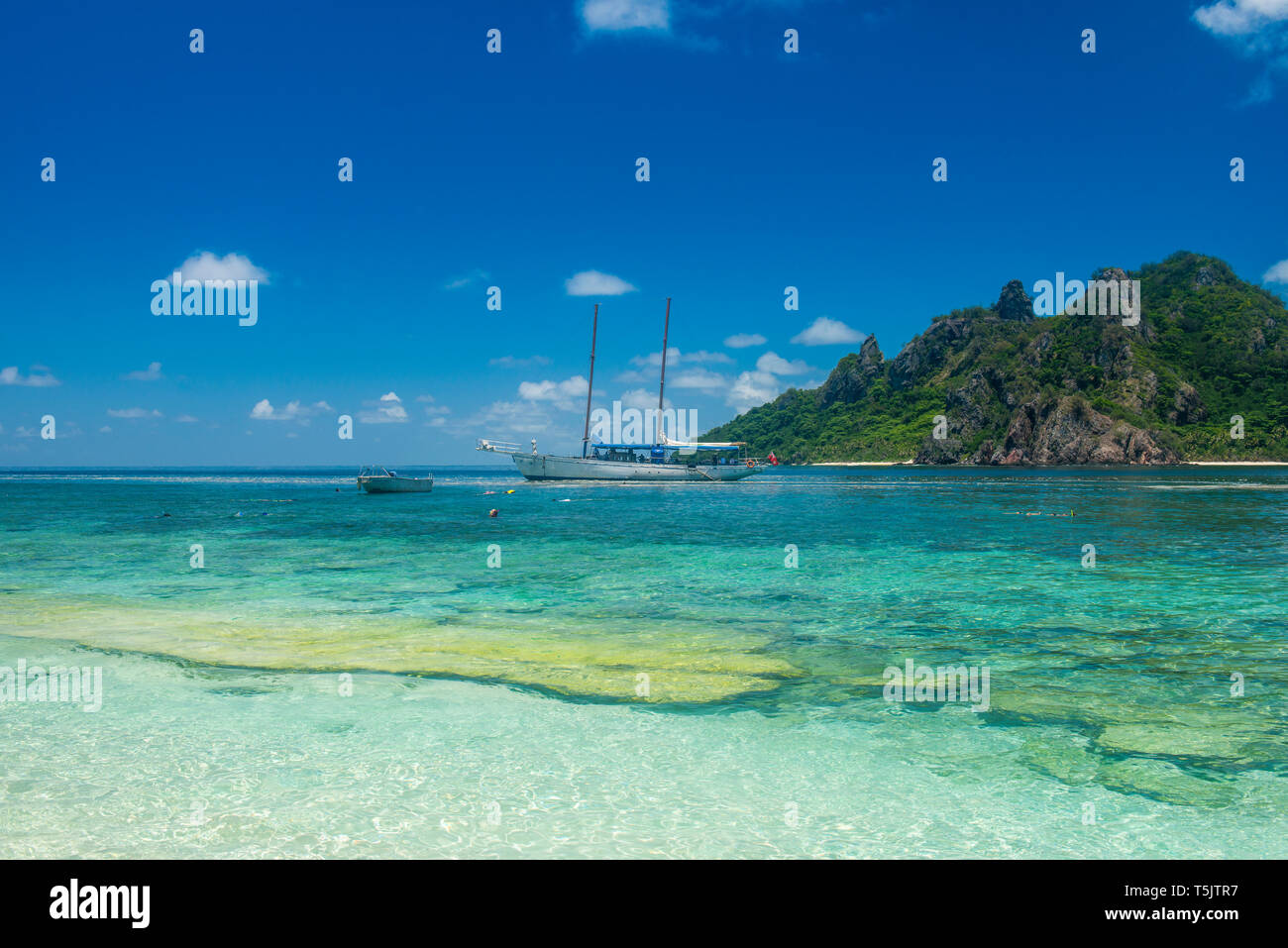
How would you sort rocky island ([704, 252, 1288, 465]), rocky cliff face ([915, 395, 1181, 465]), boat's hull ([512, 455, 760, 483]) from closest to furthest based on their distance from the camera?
boat's hull ([512, 455, 760, 483])
rocky cliff face ([915, 395, 1181, 465])
rocky island ([704, 252, 1288, 465])

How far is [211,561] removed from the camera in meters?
22.8

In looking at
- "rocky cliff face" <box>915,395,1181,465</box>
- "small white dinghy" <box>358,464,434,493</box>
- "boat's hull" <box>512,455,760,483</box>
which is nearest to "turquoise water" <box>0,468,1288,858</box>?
"small white dinghy" <box>358,464,434,493</box>

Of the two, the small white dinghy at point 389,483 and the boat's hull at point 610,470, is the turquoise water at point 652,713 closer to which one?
the small white dinghy at point 389,483

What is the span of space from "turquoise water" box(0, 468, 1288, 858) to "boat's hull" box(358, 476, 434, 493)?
48196 millimetres

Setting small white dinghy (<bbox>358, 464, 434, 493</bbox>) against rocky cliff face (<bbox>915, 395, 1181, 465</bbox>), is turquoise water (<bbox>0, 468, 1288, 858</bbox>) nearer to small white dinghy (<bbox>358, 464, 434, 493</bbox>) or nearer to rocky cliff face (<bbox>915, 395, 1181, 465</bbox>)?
small white dinghy (<bbox>358, 464, 434, 493</bbox>)

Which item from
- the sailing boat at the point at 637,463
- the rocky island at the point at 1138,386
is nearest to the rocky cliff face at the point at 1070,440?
the rocky island at the point at 1138,386

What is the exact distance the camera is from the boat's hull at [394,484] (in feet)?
224

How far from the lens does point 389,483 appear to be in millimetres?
69188

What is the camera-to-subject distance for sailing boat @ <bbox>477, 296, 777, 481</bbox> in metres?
92.6

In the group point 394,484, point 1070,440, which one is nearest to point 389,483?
point 394,484

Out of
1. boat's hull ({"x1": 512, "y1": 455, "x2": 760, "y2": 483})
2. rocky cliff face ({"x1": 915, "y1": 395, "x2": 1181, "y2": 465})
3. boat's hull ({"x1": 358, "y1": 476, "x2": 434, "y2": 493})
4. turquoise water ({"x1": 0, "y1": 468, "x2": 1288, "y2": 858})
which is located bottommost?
turquoise water ({"x1": 0, "y1": 468, "x2": 1288, "y2": 858})

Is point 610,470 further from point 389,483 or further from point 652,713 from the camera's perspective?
point 652,713

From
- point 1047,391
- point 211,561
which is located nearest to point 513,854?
point 211,561
